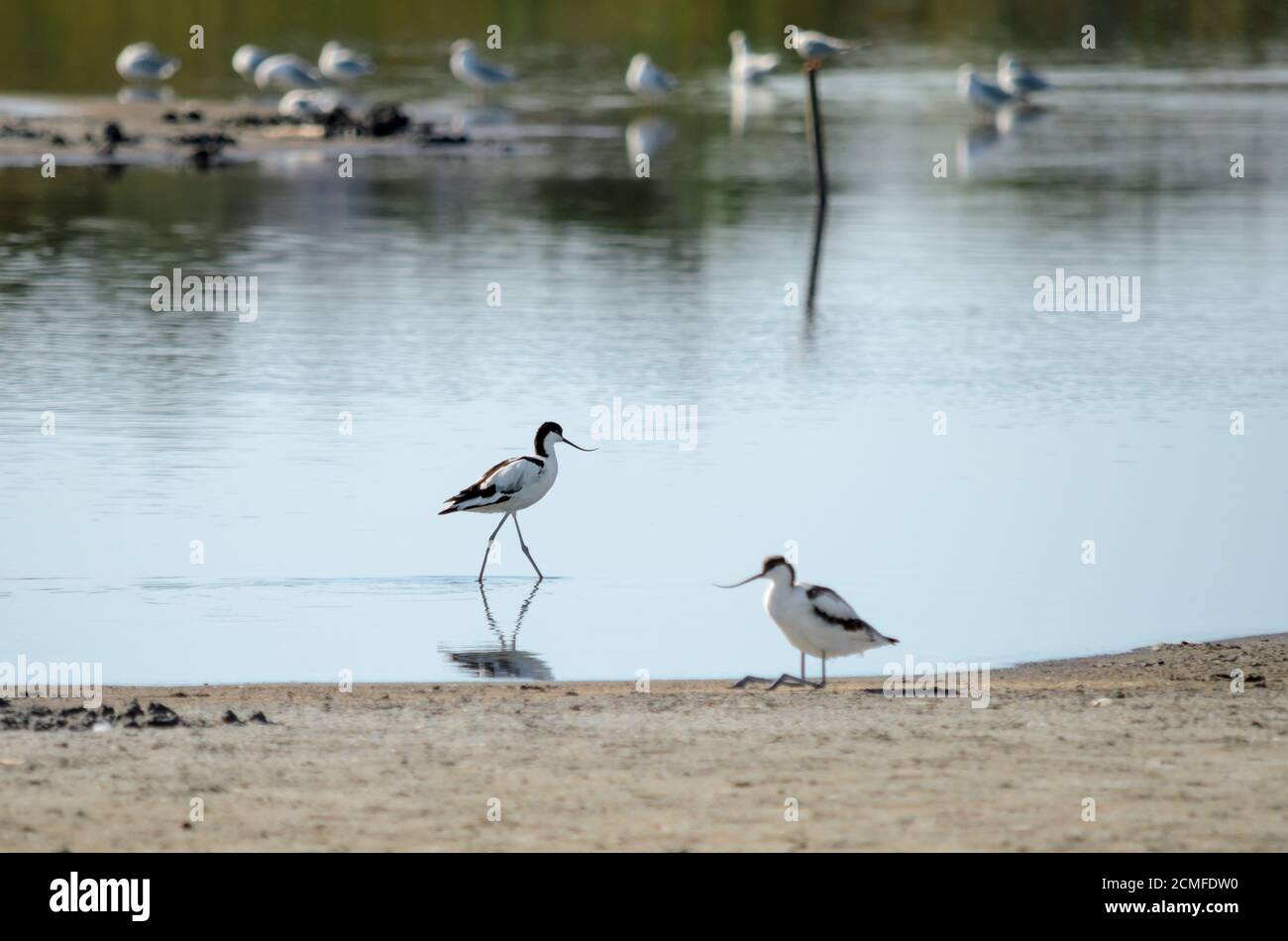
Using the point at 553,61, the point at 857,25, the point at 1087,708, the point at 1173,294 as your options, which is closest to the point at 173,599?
the point at 1087,708

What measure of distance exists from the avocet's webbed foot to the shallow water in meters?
0.93

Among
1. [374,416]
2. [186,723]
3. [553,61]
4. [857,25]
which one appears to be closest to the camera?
[186,723]

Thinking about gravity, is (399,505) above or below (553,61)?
below

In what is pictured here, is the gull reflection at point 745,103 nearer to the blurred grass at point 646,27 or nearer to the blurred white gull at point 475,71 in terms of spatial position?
the blurred white gull at point 475,71

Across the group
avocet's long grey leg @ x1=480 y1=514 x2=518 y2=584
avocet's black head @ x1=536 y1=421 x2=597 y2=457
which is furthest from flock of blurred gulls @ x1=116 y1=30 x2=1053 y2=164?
avocet's black head @ x1=536 y1=421 x2=597 y2=457

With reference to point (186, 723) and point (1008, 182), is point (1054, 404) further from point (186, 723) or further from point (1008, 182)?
point (1008, 182)

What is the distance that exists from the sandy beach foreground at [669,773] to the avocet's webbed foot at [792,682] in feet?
0.88

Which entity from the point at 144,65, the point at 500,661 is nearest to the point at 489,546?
the point at 500,661

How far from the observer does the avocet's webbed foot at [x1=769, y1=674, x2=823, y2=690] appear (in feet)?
36.0

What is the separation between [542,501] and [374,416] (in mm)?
3272

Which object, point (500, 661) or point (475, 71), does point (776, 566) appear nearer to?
point (500, 661)

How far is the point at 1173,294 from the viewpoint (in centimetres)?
2731

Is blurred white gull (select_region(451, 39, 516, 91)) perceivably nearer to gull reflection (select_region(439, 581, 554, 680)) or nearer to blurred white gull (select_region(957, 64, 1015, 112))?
blurred white gull (select_region(957, 64, 1015, 112))
